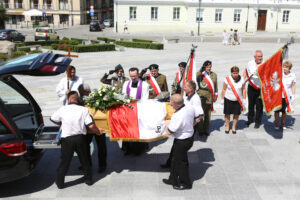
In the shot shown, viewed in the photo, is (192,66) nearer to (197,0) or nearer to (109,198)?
(109,198)

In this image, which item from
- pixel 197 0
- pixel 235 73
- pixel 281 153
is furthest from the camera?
pixel 197 0

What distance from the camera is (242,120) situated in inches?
402

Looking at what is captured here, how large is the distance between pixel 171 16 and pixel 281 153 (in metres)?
40.8

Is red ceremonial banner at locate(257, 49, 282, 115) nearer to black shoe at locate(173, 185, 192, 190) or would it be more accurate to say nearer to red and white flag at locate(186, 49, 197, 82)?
red and white flag at locate(186, 49, 197, 82)

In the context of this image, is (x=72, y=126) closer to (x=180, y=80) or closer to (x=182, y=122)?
(x=182, y=122)

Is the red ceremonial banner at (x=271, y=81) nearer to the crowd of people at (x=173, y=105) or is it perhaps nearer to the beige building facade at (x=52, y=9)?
the crowd of people at (x=173, y=105)

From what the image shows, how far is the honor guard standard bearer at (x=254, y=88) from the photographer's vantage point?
909 centimetres

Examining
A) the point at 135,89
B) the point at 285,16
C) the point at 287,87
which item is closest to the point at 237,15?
the point at 285,16

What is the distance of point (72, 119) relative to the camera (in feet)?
19.6

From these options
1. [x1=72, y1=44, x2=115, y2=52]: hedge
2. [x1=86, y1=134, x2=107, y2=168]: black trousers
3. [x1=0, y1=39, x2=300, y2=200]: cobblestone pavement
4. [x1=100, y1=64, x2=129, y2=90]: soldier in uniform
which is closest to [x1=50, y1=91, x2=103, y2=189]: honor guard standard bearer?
[x1=86, y1=134, x2=107, y2=168]: black trousers

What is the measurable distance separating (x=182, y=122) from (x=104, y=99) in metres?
1.61

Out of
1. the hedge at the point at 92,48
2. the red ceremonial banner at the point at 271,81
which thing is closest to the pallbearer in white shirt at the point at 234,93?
the red ceremonial banner at the point at 271,81

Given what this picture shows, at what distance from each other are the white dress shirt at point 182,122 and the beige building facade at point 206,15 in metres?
41.0

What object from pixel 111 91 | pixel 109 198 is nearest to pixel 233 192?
pixel 109 198
